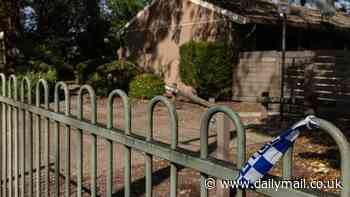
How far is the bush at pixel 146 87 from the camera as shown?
58.4ft

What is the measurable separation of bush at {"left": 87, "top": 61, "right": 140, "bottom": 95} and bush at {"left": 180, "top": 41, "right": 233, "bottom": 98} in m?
2.94

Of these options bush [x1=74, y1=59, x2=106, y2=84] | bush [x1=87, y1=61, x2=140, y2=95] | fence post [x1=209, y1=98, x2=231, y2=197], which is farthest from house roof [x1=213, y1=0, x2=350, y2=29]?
fence post [x1=209, y1=98, x2=231, y2=197]

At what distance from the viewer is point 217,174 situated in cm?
182

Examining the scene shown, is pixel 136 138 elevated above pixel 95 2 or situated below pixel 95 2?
below

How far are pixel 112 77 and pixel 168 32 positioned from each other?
3498mm

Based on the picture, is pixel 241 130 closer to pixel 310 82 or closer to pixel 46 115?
pixel 46 115

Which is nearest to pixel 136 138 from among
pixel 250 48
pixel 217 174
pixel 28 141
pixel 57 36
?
pixel 217 174

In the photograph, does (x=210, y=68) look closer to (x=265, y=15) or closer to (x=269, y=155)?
(x=265, y=15)

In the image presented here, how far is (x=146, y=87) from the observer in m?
17.9

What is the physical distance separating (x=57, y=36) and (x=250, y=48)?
11976 mm

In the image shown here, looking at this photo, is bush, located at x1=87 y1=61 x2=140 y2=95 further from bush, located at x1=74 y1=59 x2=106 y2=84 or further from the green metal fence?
the green metal fence

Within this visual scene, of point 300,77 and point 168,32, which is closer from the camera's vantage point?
point 300,77

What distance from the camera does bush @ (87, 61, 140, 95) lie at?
63.7 ft

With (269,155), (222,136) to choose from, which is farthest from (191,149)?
(269,155)
